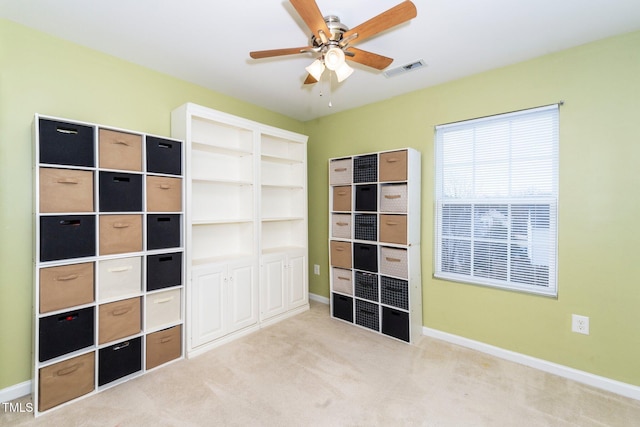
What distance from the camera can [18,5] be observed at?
1.75 metres

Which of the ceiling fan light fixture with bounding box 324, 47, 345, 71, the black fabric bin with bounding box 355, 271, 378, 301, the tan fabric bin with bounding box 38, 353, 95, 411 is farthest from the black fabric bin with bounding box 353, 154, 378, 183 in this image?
the tan fabric bin with bounding box 38, 353, 95, 411

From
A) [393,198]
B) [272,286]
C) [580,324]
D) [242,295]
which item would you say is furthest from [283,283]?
[580,324]

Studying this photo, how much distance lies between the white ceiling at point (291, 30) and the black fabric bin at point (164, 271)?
1665 millimetres

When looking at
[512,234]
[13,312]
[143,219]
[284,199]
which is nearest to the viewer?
[13,312]

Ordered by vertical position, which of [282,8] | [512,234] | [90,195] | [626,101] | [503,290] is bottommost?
[503,290]

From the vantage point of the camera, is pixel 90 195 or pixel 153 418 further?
pixel 90 195

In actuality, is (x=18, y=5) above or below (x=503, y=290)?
above

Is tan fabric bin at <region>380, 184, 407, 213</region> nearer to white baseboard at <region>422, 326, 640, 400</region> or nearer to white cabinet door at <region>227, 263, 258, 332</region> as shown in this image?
white baseboard at <region>422, 326, 640, 400</region>

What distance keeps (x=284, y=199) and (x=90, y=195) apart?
6.88 ft

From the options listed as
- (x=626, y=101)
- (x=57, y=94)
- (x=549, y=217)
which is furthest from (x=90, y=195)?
(x=626, y=101)

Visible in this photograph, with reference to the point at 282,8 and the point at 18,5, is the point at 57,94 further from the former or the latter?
the point at 282,8

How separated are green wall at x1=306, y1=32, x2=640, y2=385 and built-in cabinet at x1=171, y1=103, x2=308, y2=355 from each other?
1.83 m

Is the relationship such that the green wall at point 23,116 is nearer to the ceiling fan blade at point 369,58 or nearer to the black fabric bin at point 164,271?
the black fabric bin at point 164,271

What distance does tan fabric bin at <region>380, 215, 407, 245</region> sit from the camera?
2748 mm
